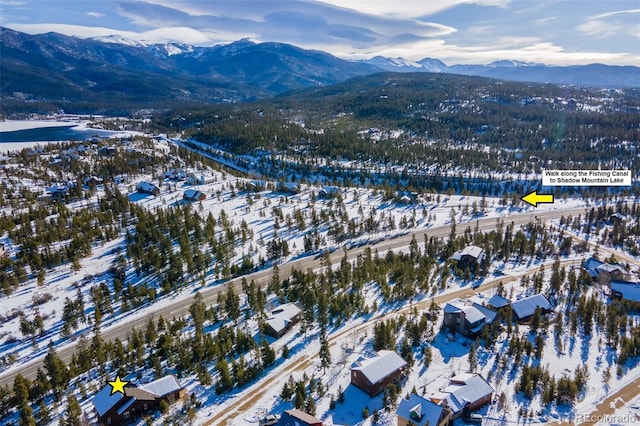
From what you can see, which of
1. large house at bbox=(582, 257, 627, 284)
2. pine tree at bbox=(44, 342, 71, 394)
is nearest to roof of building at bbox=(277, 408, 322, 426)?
pine tree at bbox=(44, 342, 71, 394)

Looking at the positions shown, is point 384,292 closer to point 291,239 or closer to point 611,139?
point 291,239

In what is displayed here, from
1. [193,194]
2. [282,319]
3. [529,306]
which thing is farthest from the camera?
[193,194]

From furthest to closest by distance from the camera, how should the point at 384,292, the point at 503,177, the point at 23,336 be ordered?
1. the point at 503,177
2. the point at 384,292
3. the point at 23,336

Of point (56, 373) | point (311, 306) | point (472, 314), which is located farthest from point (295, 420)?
point (472, 314)

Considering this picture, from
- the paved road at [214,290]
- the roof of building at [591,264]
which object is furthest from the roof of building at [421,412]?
the roof of building at [591,264]

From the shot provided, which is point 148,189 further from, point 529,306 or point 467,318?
point 529,306

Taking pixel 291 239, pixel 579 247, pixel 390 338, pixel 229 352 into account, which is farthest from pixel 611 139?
pixel 229 352
